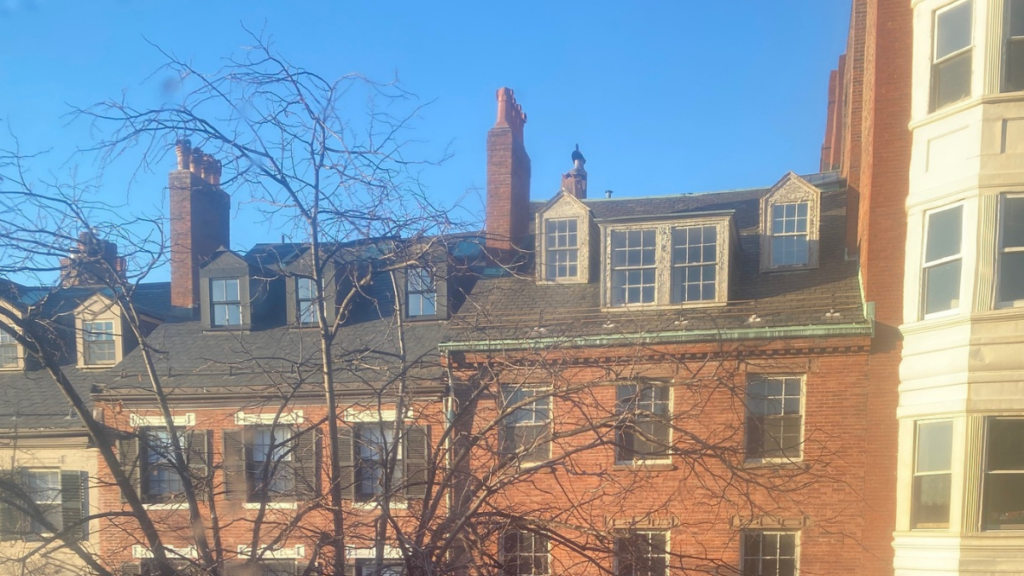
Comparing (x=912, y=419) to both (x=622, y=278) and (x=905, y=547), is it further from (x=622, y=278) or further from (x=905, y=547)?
(x=622, y=278)

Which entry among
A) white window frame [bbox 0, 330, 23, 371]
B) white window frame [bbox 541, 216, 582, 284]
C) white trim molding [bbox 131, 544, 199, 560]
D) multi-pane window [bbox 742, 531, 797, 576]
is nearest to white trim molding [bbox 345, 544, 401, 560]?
white trim molding [bbox 131, 544, 199, 560]

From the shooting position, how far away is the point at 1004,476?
32.4ft

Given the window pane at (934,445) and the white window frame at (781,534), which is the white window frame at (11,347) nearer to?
the white window frame at (781,534)

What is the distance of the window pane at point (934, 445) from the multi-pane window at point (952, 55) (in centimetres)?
483

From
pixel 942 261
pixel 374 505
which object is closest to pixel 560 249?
pixel 374 505

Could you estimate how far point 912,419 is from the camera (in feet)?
35.3

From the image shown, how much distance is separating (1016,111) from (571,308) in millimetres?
7472

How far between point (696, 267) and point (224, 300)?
10165 millimetres

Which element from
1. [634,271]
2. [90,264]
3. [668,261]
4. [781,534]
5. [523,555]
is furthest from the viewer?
[634,271]

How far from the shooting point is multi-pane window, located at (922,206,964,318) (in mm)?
10422

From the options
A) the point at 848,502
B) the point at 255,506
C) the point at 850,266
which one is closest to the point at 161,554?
the point at 255,506

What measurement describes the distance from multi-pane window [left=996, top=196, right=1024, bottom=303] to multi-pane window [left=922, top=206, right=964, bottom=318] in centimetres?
51

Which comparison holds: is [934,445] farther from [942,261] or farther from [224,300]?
[224,300]

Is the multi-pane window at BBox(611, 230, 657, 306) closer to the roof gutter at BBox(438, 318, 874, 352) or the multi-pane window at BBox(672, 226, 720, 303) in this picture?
the multi-pane window at BBox(672, 226, 720, 303)
